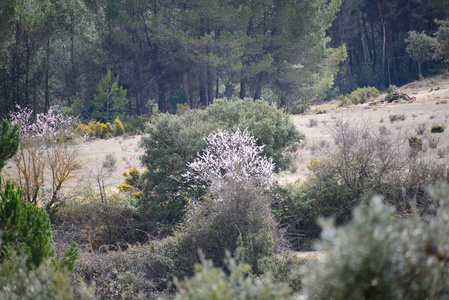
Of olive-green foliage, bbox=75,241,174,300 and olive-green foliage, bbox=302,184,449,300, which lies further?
olive-green foliage, bbox=75,241,174,300

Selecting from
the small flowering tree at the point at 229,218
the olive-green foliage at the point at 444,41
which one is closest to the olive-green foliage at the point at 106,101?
the small flowering tree at the point at 229,218

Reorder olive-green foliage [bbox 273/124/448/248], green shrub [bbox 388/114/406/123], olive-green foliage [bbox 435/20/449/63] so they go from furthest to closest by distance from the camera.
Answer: olive-green foliage [bbox 435/20/449/63]
green shrub [bbox 388/114/406/123]
olive-green foliage [bbox 273/124/448/248]

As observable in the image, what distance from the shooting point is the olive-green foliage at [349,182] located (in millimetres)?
9461

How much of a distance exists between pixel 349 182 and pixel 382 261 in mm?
8438

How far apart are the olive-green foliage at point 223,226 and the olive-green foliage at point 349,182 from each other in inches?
43.1

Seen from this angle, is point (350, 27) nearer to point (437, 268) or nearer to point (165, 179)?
point (165, 179)

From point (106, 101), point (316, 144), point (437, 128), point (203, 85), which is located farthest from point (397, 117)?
point (106, 101)

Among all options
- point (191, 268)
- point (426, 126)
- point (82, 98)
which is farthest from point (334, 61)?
point (191, 268)

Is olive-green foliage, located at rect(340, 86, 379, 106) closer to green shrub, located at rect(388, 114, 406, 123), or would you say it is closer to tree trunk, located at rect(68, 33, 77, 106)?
green shrub, located at rect(388, 114, 406, 123)

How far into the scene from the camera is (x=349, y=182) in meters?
10.1

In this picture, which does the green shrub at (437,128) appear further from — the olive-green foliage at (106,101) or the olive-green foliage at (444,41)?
the olive-green foliage at (106,101)

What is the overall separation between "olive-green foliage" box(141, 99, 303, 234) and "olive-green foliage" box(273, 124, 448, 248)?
1502 millimetres

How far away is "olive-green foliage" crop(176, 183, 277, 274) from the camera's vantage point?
8.20 metres

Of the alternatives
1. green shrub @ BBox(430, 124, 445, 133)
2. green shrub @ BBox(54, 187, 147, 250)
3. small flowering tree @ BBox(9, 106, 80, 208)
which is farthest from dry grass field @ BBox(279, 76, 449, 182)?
small flowering tree @ BBox(9, 106, 80, 208)
